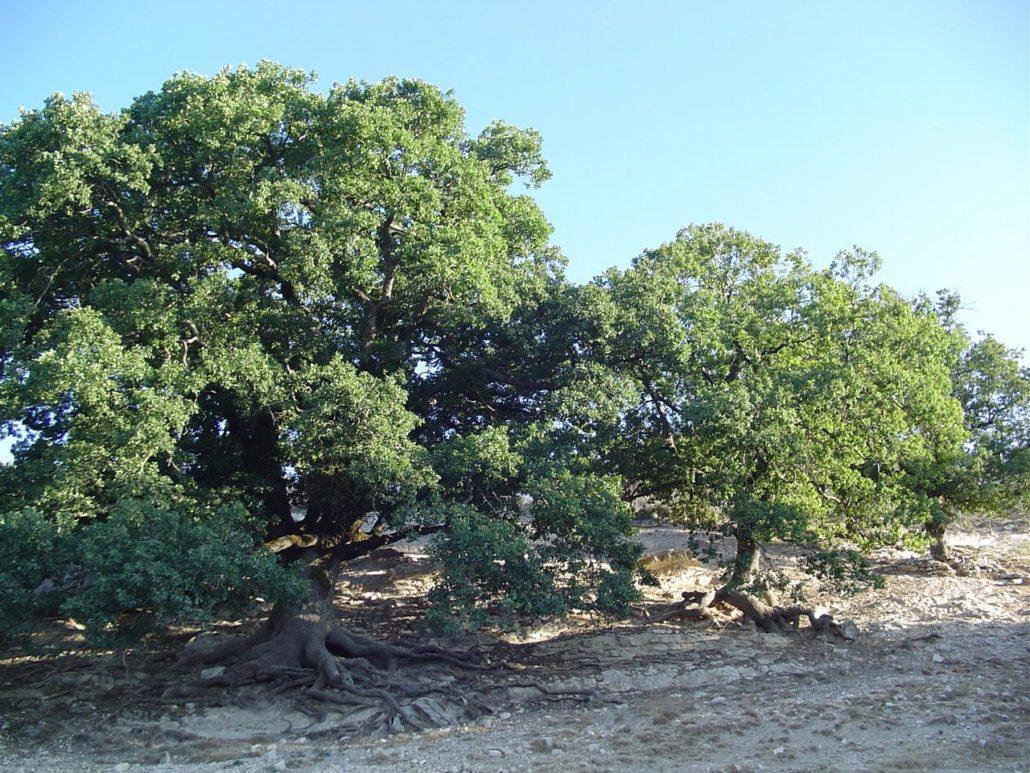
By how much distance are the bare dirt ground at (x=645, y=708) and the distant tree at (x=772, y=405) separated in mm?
2258

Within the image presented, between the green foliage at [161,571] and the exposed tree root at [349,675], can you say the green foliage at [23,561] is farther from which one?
the exposed tree root at [349,675]

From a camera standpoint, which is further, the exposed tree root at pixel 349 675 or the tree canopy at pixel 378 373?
the exposed tree root at pixel 349 675

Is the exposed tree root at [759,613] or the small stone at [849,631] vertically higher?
the exposed tree root at [759,613]

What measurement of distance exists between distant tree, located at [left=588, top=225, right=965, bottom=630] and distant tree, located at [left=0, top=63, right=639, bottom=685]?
197cm

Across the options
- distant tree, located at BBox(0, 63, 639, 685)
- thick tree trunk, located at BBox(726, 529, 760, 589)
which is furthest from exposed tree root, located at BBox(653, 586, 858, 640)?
distant tree, located at BBox(0, 63, 639, 685)

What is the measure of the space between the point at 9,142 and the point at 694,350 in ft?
42.9

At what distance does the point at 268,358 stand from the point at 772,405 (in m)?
9.37

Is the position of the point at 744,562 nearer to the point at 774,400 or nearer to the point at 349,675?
the point at 774,400

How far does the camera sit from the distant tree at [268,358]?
1180cm

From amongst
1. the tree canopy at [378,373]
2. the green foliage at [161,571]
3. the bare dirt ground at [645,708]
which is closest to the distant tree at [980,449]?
the tree canopy at [378,373]

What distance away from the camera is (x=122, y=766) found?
1026 centimetres

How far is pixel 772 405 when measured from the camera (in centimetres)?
1459

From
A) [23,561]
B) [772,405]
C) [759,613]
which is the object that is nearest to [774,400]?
[772,405]

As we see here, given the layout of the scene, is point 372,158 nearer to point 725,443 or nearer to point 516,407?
point 516,407
